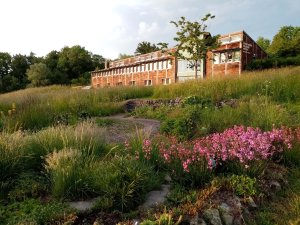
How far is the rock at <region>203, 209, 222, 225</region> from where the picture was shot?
3.38 metres

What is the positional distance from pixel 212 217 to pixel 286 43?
45.7 metres

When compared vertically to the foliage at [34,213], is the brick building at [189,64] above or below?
above

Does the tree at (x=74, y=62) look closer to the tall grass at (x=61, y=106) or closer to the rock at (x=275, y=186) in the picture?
the tall grass at (x=61, y=106)

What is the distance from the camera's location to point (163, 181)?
168 inches

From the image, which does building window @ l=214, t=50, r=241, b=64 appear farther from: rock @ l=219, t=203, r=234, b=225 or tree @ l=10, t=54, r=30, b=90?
tree @ l=10, t=54, r=30, b=90

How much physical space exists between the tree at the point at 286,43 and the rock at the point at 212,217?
38.8 metres

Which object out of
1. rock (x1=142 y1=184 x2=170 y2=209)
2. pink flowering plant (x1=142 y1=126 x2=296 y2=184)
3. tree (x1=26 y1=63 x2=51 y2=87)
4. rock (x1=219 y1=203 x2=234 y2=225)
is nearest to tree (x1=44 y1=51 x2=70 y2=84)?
tree (x1=26 y1=63 x2=51 y2=87)

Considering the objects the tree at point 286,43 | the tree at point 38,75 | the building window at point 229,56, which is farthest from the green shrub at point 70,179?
the tree at point 38,75

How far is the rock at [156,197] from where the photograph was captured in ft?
11.9

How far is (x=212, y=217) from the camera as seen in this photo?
341 cm

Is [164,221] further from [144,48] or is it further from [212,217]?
[144,48]

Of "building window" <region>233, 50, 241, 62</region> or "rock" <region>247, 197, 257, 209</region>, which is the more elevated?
"building window" <region>233, 50, 241, 62</region>

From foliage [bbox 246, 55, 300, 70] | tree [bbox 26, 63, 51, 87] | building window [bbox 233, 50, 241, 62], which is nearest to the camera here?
foliage [bbox 246, 55, 300, 70]

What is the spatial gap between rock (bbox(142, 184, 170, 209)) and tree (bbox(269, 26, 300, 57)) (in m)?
38.5
